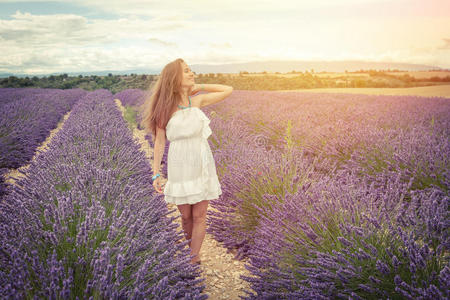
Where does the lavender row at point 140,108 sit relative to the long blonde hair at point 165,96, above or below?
below

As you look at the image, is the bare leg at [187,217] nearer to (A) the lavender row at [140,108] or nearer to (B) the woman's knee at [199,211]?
(B) the woman's knee at [199,211]

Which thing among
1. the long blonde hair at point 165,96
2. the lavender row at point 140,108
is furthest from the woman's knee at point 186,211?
the lavender row at point 140,108

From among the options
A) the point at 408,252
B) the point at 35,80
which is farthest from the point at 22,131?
the point at 35,80

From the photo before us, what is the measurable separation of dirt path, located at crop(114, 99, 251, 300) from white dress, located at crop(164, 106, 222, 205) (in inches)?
22.4

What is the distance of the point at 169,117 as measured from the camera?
224 centimetres

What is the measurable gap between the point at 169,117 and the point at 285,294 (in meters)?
1.31

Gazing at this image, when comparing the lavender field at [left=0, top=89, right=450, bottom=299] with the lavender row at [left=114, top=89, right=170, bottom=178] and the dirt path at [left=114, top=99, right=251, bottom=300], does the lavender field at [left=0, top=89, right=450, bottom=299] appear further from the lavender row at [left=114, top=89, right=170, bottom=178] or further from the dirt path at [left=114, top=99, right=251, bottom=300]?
the lavender row at [left=114, top=89, right=170, bottom=178]

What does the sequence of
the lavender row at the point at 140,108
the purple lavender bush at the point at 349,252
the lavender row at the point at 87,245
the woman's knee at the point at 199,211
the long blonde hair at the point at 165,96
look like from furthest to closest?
the lavender row at the point at 140,108 < the woman's knee at the point at 199,211 < the long blonde hair at the point at 165,96 < the purple lavender bush at the point at 349,252 < the lavender row at the point at 87,245

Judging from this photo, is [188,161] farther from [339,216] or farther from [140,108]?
[140,108]

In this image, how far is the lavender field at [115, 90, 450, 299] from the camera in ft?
4.87

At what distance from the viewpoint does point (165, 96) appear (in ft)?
7.22

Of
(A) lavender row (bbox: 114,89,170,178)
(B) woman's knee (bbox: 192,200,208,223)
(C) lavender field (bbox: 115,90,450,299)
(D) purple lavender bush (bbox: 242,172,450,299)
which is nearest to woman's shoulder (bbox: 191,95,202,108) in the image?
→ (A) lavender row (bbox: 114,89,170,178)

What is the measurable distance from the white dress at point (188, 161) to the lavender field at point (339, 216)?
0.49 meters

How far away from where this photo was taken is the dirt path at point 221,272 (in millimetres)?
2275
